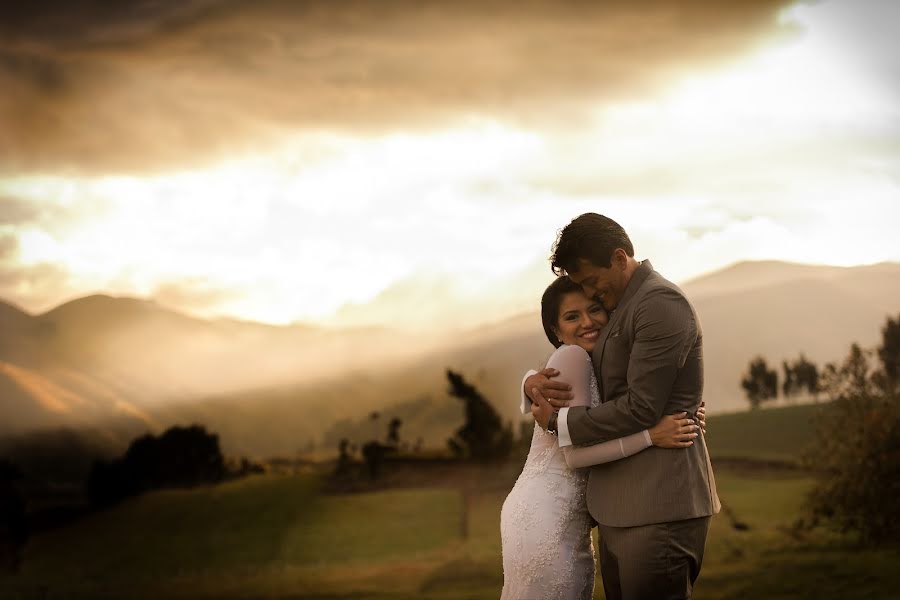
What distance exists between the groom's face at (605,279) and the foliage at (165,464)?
15869mm

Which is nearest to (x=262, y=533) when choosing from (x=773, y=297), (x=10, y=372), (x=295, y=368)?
(x=295, y=368)

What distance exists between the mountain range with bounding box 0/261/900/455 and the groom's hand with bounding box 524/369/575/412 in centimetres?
1335

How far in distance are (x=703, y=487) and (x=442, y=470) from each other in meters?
16.1

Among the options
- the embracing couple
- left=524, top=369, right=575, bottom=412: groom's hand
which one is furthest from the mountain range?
left=524, top=369, right=575, bottom=412: groom's hand

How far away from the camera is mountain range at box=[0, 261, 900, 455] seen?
17.5m

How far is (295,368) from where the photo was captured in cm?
1917

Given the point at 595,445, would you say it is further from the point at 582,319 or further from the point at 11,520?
the point at 11,520

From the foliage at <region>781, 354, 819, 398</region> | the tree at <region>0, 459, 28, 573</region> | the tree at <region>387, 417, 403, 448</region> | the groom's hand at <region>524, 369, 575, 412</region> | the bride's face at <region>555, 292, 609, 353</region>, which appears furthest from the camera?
the foliage at <region>781, 354, 819, 398</region>

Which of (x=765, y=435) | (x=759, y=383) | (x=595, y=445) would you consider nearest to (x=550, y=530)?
(x=595, y=445)

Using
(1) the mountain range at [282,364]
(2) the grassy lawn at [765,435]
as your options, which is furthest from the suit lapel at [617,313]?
(2) the grassy lawn at [765,435]

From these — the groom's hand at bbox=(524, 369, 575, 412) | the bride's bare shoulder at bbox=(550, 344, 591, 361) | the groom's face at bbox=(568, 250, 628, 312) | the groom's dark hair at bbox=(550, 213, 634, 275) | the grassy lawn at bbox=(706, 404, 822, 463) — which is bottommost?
the grassy lawn at bbox=(706, 404, 822, 463)

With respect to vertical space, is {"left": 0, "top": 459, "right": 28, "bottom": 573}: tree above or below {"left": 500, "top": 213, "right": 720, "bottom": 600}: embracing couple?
below

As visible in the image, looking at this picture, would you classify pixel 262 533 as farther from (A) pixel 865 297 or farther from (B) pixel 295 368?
(A) pixel 865 297

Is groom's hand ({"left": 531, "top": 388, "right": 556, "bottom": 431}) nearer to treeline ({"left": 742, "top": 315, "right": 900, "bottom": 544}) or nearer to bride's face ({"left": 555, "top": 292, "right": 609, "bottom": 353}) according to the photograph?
bride's face ({"left": 555, "top": 292, "right": 609, "bottom": 353})
